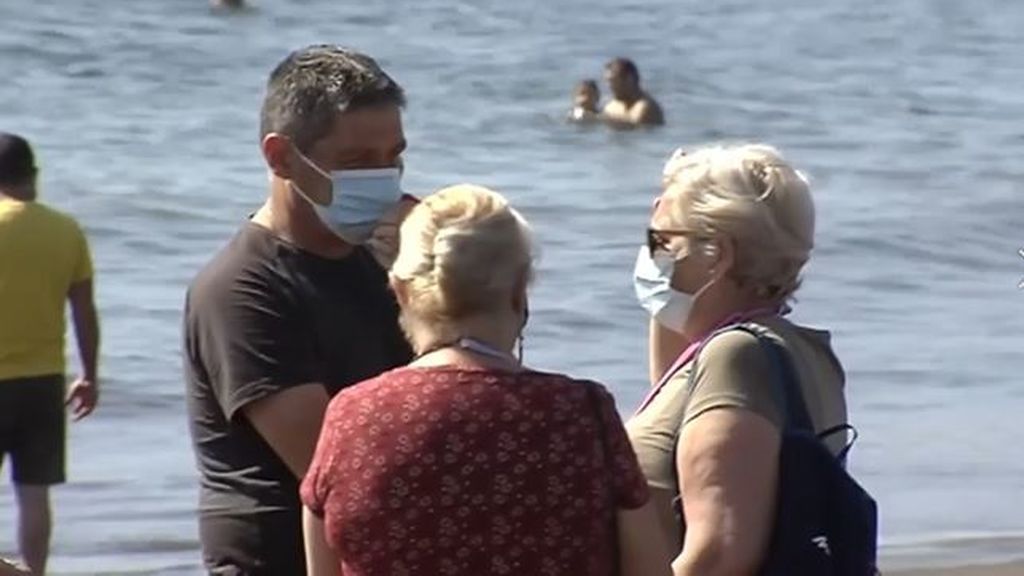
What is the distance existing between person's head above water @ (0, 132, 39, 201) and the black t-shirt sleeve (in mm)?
3955

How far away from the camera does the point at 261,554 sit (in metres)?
4.05

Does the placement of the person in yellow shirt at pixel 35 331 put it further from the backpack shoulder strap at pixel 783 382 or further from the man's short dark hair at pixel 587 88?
the man's short dark hair at pixel 587 88

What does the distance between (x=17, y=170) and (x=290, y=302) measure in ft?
13.2

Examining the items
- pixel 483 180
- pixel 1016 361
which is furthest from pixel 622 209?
pixel 1016 361

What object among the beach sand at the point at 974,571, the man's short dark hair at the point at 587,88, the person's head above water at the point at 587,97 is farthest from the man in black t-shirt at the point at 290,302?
the man's short dark hair at the point at 587,88

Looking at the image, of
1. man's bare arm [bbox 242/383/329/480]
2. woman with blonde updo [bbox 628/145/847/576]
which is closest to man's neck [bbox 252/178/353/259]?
man's bare arm [bbox 242/383/329/480]

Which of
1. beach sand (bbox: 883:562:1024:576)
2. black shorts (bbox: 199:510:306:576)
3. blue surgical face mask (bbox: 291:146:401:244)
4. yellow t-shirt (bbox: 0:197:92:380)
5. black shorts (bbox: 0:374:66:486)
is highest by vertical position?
blue surgical face mask (bbox: 291:146:401:244)

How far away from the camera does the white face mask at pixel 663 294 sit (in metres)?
3.84

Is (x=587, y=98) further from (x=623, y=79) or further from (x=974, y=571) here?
(x=974, y=571)

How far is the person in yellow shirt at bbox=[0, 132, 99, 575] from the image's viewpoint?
7.76m

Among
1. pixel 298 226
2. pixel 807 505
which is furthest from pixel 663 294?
pixel 298 226

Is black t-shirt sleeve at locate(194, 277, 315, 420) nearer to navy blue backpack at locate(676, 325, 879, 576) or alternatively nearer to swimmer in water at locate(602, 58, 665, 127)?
navy blue backpack at locate(676, 325, 879, 576)

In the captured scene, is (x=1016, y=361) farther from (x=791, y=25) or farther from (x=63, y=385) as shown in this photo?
(x=791, y=25)

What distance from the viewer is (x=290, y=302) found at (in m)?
4.02
